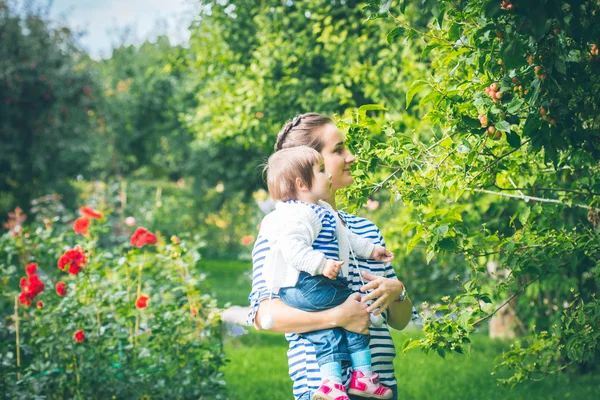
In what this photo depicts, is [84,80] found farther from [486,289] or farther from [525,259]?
[525,259]

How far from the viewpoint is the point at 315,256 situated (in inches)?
74.6

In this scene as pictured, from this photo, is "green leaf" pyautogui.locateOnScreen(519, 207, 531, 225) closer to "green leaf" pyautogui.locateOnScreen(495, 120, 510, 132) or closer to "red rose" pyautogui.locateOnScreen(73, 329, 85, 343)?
"green leaf" pyautogui.locateOnScreen(495, 120, 510, 132)

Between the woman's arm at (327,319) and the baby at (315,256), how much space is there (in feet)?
0.09

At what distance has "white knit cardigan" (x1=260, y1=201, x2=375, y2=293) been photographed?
1.90m

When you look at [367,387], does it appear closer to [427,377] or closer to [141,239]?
[141,239]

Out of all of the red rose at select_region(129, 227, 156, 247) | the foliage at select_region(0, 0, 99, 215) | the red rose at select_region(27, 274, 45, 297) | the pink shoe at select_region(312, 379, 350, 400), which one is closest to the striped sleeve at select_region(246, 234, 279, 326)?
the pink shoe at select_region(312, 379, 350, 400)

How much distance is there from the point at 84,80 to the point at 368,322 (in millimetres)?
10266

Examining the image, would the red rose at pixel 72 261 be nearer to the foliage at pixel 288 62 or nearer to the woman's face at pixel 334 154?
the woman's face at pixel 334 154

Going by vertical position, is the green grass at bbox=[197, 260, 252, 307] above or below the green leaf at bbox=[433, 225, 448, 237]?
above

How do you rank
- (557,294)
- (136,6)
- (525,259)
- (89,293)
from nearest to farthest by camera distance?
(525,259)
(89,293)
(557,294)
(136,6)

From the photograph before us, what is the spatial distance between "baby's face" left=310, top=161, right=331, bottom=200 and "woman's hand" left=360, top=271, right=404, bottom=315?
0.28 metres

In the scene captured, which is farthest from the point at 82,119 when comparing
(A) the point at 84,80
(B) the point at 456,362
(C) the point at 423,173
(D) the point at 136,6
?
(D) the point at 136,6

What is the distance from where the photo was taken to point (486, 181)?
8.07 feet

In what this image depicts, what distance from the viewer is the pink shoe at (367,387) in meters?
1.90
